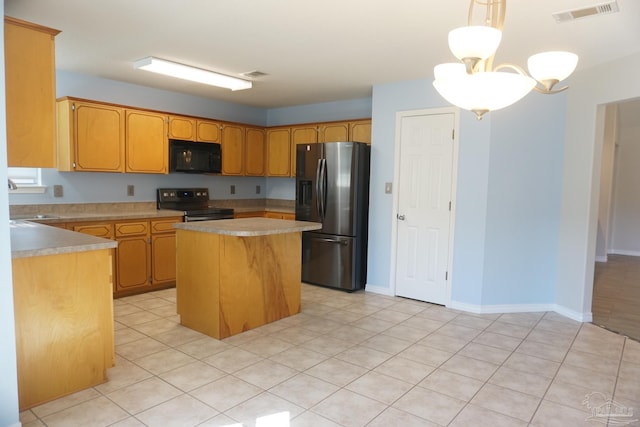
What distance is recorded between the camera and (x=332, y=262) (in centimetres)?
496

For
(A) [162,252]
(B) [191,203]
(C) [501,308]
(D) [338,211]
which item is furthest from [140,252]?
(C) [501,308]

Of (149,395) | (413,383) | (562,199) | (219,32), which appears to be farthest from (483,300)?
(219,32)

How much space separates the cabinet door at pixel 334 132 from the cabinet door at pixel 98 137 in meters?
2.48

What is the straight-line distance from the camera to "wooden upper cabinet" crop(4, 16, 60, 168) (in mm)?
2336

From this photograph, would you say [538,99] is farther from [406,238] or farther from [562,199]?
[406,238]

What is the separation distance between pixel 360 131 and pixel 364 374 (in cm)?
327

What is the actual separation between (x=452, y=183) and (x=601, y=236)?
15.7ft

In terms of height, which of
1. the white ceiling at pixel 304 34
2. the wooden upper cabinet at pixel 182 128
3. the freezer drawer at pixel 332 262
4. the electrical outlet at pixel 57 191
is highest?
Answer: the white ceiling at pixel 304 34

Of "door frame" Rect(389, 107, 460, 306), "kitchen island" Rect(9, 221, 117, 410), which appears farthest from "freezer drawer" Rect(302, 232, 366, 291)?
"kitchen island" Rect(9, 221, 117, 410)

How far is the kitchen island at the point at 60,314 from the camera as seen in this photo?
226 cm

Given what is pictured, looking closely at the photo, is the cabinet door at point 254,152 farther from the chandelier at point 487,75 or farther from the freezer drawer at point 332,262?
the chandelier at point 487,75

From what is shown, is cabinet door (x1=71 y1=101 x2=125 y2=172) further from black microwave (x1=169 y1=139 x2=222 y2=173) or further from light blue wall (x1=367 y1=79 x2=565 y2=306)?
light blue wall (x1=367 y1=79 x2=565 y2=306)

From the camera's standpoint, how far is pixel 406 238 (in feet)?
15.1

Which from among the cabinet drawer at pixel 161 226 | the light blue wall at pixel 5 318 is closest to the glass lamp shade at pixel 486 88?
the light blue wall at pixel 5 318
